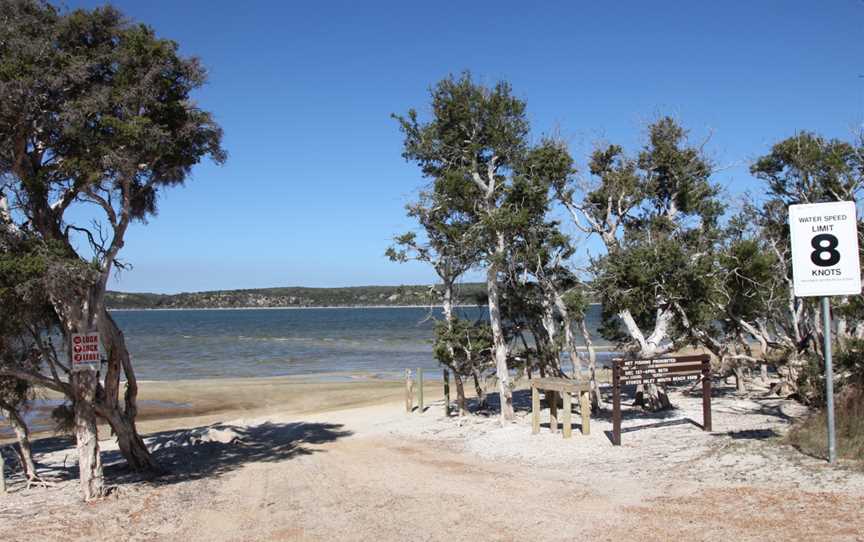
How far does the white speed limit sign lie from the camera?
8.42m

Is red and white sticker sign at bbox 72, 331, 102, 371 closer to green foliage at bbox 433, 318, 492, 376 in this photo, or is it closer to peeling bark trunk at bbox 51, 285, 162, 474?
peeling bark trunk at bbox 51, 285, 162, 474

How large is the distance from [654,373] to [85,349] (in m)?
9.34

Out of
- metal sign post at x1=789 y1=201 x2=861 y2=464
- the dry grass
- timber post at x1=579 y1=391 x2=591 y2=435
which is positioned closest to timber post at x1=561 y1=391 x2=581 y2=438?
timber post at x1=579 y1=391 x2=591 y2=435

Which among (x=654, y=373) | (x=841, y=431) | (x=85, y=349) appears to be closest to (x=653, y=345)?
(x=654, y=373)

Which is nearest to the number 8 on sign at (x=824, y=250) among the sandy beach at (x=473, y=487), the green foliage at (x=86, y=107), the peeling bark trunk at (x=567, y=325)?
the sandy beach at (x=473, y=487)

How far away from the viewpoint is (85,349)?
10211 mm

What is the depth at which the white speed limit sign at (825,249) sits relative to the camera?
8.42m

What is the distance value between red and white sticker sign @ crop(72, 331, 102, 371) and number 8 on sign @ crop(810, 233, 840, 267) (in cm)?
976

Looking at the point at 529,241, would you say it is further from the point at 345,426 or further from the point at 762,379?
the point at 762,379

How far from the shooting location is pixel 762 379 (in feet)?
66.8

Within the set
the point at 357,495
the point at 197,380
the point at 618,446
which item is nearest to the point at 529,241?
the point at 618,446

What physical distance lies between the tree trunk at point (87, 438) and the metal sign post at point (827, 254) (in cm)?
980

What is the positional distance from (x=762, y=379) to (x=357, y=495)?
15053 mm

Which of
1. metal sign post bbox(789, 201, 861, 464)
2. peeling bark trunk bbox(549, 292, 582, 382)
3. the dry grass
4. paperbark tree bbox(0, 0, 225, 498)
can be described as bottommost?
the dry grass
